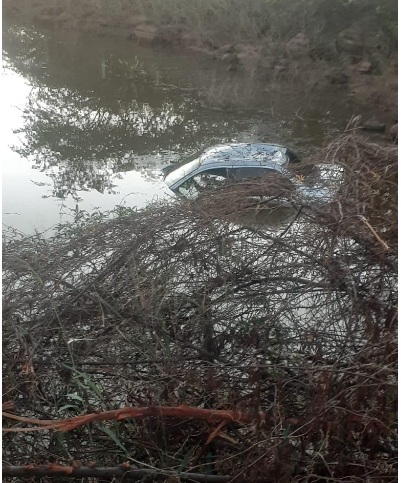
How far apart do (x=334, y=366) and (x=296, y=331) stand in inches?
6.2

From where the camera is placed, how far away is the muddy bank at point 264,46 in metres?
5.61

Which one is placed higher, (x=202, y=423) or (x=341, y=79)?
(x=341, y=79)

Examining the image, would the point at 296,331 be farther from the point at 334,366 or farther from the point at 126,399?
the point at 126,399

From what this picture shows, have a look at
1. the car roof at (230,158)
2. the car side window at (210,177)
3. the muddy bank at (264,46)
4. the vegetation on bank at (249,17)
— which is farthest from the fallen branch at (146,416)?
the vegetation on bank at (249,17)

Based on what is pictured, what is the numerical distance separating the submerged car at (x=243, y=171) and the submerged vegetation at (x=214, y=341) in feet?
0.27

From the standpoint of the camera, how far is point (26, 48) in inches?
258

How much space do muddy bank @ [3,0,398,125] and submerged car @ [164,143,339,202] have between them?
2128 mm

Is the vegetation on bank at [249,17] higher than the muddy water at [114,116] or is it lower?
higher

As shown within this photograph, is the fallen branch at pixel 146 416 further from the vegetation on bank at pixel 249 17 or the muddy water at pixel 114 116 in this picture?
the vegetation on bank at pixel 249 17

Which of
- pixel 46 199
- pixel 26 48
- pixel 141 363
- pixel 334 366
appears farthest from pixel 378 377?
pixel 26 48

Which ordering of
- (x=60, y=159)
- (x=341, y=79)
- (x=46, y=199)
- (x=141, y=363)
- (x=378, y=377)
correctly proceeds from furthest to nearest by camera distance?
(x=341, y=79) < (x=60, y=159) < (x=46, y=199) < (x=141, y=363) < (x=378, y=377)

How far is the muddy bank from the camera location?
5.61 meters

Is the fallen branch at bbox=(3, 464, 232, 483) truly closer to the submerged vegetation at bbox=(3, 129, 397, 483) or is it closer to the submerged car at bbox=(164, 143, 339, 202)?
the submerged vegetation at bbox=(3, 129, 397, 483)

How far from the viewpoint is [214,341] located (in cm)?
138
